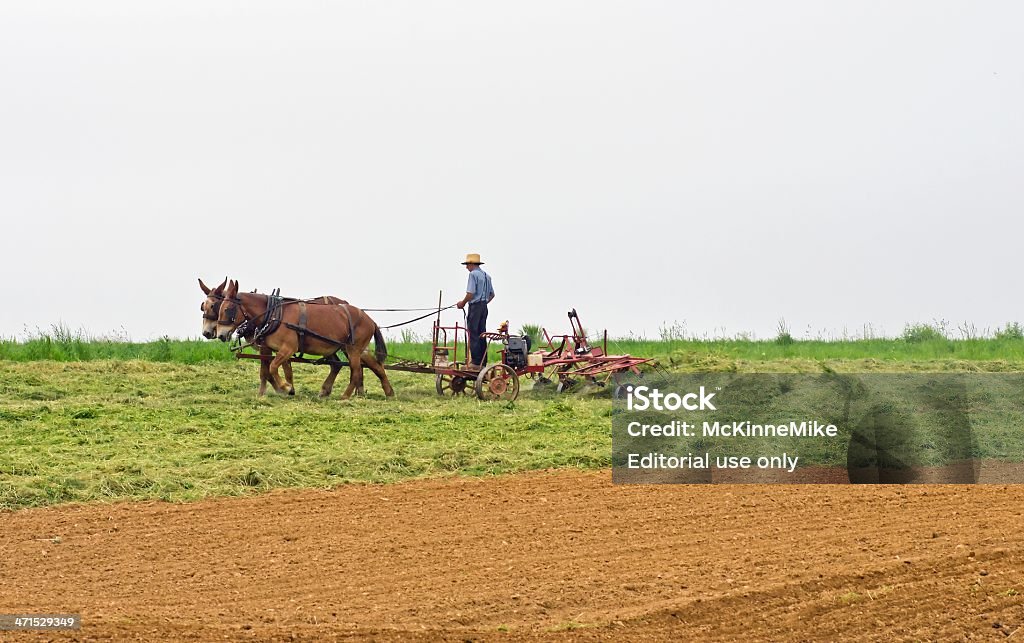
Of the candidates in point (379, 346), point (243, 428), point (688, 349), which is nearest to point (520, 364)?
point (379, 346)

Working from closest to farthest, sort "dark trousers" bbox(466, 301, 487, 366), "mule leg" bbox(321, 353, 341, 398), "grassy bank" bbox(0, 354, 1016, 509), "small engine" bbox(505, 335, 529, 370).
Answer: "grassy bank" bbox(0, 354, 1016, 509)
"small engine" bbox(505, 335, 529, 370)
"dark trousers" bbox(466, 301, 487, 366)
"mule leg" bbox(321, 353, 341, 398)

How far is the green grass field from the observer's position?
10.9 meters

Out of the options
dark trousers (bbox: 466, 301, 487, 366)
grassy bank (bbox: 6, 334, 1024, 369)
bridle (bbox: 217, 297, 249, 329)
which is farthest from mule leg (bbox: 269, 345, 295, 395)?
grassy bank (bbox: 6, 334, 1024, 369)

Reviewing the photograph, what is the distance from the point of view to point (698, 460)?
39.3ft

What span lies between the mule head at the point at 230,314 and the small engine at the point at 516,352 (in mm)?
3633

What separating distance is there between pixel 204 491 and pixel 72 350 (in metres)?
13.0

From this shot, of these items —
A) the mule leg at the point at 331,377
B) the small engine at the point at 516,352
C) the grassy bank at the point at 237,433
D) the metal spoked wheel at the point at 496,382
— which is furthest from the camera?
the mule leg at the point at 331,377

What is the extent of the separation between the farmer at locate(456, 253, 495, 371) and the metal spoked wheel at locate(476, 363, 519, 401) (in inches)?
17.1

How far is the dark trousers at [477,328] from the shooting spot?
17.2 meters

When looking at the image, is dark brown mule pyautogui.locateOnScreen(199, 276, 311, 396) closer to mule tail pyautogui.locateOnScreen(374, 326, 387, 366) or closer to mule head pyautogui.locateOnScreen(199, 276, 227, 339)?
mule head pyautogui.locateOnScreen(199, 276, 227, 339)

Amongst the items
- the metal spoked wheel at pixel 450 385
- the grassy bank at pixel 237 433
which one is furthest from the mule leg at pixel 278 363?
the metal spoked wheel at pixel 450 385

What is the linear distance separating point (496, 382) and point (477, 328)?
873mm

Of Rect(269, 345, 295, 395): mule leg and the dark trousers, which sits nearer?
Rect(269, 345, 295, 395): mule leg

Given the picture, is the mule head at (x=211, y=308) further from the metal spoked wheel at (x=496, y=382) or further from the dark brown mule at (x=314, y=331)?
the metal spoked wheel at (x=496, y=382)
